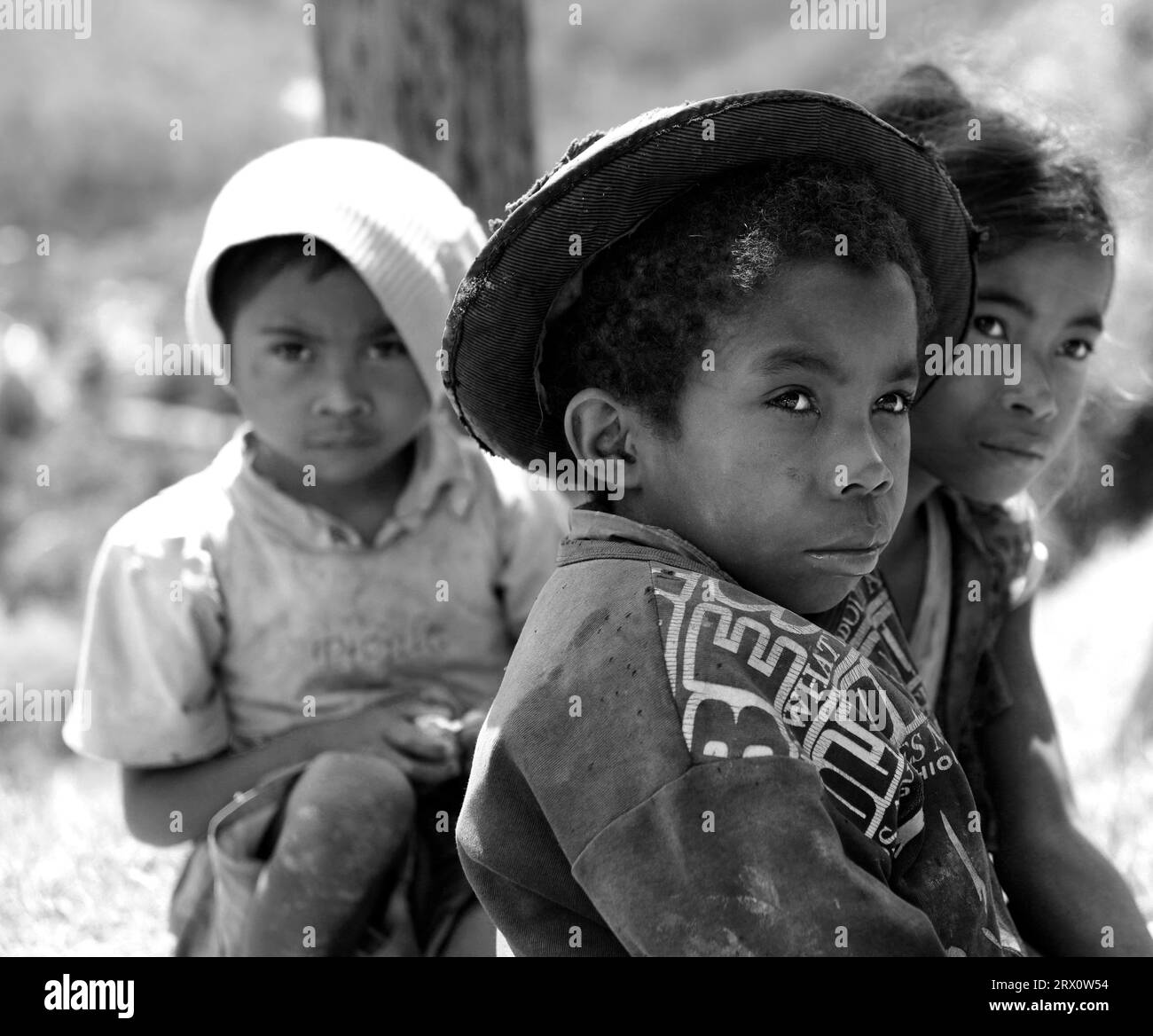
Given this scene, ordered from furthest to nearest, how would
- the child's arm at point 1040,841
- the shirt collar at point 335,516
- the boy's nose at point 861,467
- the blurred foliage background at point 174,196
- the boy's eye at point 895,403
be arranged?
the blurred foliage background at point 174,196, the shirt collar at point 335,516, the child's arm at point 1040,841, the boy's eye at point 895,403, the boy's nose at point 861,467

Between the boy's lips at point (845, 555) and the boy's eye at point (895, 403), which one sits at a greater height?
the boy's eye at point (895, 403)

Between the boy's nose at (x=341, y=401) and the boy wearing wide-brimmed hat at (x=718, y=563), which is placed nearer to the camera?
the boy wearing wide-brimmed hat at (x=718, y=563)

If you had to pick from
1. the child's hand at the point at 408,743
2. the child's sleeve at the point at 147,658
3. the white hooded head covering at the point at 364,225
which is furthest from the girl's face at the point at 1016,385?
the child's sleeve at the point at 147,658

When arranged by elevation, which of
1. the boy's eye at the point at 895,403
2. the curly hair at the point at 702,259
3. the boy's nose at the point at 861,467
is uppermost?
the curly hair at the point at 702,259

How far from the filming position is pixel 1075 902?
2367 millimetres

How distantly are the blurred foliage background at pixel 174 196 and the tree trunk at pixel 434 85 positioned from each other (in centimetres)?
14

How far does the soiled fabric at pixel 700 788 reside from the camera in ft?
4.81

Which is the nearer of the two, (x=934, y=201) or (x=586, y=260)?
(x=586, y=260)

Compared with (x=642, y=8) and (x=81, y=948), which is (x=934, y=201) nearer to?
(x=81, y=948)

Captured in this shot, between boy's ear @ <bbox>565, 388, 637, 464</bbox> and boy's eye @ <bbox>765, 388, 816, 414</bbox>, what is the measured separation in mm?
211

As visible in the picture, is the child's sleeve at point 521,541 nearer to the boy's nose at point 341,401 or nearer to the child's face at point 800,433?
the boy's nose at point 341,401

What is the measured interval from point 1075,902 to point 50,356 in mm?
A: 11503

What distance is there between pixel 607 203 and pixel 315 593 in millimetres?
1221
